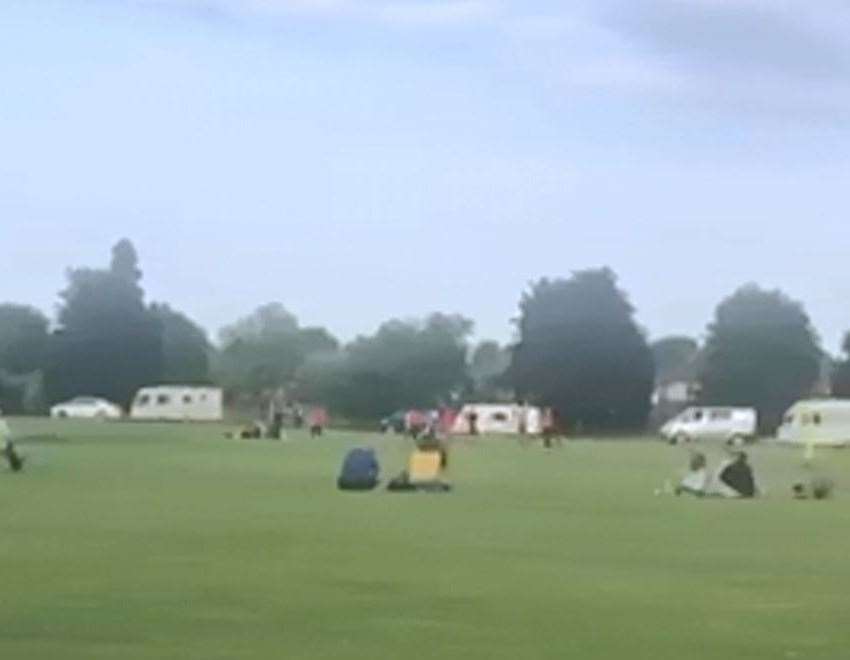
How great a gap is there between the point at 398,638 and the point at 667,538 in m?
11.3

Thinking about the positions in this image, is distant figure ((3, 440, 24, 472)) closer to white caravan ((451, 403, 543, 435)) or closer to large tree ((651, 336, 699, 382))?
white caravan ((451, 403, 543, 435))

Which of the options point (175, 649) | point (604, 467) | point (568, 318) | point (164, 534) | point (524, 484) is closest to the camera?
point (175, 649)

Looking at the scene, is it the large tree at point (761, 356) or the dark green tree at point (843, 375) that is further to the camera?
the dark green tree at point (843, 375)

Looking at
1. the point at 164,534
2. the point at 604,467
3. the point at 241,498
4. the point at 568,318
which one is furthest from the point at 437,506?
the point at 568,318

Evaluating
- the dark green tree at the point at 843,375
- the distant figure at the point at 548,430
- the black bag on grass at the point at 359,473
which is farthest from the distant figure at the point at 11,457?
the dark green tree at the point at 843,375

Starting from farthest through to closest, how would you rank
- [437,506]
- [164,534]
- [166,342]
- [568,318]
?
[568,318] → [166,342] → [437,506] → [164,534]

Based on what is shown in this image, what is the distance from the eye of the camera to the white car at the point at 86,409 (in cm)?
9069

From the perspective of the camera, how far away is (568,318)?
102062 mm

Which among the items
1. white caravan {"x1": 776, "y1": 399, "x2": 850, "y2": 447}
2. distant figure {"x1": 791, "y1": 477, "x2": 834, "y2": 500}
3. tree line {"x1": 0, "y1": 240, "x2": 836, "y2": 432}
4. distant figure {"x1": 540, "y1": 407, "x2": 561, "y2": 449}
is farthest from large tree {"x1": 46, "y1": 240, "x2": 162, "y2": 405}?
distant figure {"x1": 791, "y1": 477, "x2": 834, "y2": 500}

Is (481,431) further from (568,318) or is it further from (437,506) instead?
(437,506)

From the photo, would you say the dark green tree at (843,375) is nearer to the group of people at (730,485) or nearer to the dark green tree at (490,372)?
the dark green tree at (490,372)

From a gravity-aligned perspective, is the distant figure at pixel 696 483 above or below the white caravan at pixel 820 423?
below

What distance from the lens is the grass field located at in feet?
50.4

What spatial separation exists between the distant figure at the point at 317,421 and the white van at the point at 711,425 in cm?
1282
